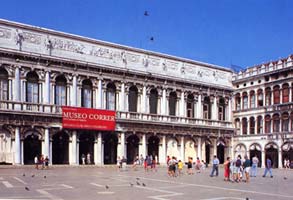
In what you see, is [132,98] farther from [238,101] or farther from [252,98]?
[238,101]

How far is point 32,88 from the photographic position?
39.6 m

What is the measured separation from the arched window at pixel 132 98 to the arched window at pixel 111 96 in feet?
6.15

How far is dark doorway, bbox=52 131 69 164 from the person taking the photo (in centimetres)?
4103

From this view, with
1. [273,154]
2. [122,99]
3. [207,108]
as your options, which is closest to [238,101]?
[207,108]

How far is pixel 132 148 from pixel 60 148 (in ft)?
27.3

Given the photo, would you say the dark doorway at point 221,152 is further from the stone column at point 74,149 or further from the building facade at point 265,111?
the stone column at point 74,149

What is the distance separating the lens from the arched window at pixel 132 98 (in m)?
45.8

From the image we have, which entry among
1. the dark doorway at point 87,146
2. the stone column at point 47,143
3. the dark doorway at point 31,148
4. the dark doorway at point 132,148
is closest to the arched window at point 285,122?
the dark doorway at point 132,148

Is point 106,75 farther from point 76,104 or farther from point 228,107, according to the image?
point 228,107

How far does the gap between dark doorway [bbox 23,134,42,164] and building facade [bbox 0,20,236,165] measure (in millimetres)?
87

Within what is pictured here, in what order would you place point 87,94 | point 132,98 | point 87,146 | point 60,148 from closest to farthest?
point 60,148 < point 87,94 < point 87,146 < point 132,98

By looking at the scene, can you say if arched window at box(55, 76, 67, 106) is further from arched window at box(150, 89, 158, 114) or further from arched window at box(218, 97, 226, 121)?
arched window at box(218, 97, 226, 121)

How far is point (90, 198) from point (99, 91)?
29.3 meters

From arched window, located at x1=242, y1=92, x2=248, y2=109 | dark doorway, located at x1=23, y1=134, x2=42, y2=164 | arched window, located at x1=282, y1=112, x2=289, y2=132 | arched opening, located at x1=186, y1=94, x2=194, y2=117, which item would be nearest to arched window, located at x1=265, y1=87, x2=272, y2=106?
arched window, located at x1=282, y1=112, x2=289, y2=132
